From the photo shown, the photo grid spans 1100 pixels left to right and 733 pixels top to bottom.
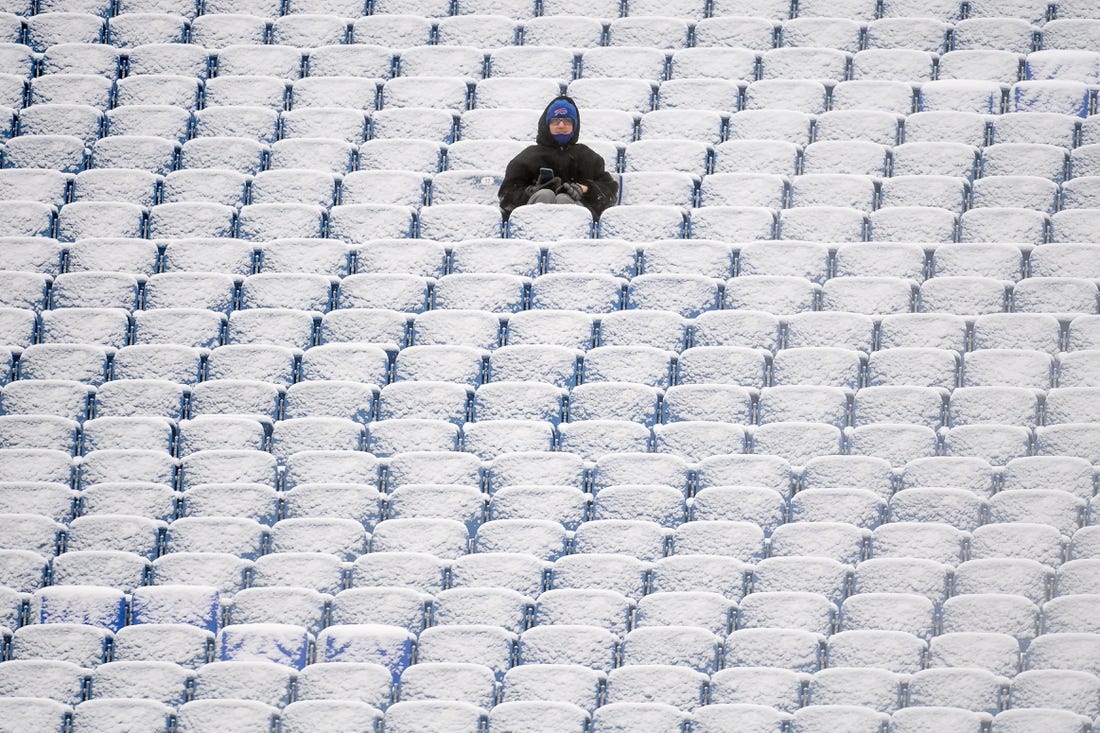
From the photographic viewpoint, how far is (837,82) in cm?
387

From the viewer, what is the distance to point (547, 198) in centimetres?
348

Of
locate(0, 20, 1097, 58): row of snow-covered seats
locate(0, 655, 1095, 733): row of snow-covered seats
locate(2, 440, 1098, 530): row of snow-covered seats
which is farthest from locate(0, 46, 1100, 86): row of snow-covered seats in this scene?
locate(0, 655, 1095, 733): row of snow-covered seats

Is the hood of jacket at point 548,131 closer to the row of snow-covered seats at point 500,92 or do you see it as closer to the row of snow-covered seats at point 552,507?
the row of snow-covered seats at point 500,92

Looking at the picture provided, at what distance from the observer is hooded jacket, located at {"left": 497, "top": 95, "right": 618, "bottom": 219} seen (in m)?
3.47

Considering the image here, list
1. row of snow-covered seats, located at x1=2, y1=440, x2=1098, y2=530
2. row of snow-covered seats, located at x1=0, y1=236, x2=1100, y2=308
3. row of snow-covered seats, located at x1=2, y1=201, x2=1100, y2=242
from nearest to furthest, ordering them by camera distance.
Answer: row of snow-covered seats, located at x1=2, y1=440, x2=1098, y2=530 < row of snow-covered seats, located at x1=0, y1=236, x2=1100, y2=308 < row of snow-covered seats, located at x1=2, y1=201, x2=1100, y2=242

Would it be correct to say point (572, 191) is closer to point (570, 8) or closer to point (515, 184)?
point (515, 184)

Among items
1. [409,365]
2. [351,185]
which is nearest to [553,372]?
[409,365]

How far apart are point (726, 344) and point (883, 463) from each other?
0.41 m

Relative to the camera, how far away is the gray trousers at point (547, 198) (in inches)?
137

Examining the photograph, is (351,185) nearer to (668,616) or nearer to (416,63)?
(416,63)

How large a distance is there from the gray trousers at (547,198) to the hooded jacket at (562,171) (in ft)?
0.05

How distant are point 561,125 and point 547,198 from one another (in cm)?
15

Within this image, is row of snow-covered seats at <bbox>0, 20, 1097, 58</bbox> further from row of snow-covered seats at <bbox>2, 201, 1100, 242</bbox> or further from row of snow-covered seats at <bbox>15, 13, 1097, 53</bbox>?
row of snow-covered seats at <bbox>2, 201, 1100, 242</bbox>

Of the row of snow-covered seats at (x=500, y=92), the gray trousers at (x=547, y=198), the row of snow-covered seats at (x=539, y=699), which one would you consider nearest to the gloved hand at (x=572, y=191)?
the gray trousers at (x=547, y=198)
